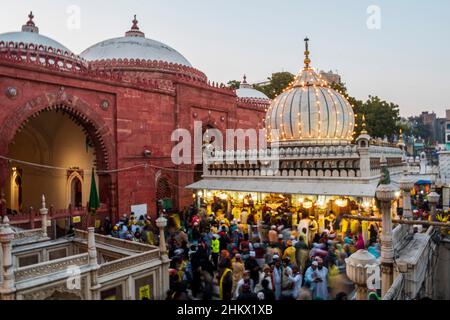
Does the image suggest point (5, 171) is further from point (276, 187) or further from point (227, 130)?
point (227, 130)

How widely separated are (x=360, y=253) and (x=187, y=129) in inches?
559

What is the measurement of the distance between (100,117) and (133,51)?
7500mm

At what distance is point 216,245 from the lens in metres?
9.37

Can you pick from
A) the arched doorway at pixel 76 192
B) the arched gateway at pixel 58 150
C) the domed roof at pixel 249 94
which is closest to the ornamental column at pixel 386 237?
the arched gateway at pixel 58 150

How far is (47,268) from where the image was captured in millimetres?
6371

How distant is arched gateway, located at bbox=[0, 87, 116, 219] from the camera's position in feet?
42.0

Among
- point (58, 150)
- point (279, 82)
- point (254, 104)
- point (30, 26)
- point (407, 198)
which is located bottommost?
point (407, 198)

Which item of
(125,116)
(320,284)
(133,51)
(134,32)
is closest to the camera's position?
(320,284)

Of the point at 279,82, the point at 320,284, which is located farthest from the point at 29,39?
the point at 279,82

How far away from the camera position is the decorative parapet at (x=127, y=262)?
6.99 m

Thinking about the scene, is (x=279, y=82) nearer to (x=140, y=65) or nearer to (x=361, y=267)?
(x=140, y=65)

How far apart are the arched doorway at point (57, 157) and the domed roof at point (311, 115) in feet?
27.8

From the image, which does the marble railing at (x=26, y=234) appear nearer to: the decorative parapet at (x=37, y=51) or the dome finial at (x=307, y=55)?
the decorative parapet at (x=37, y=51)
